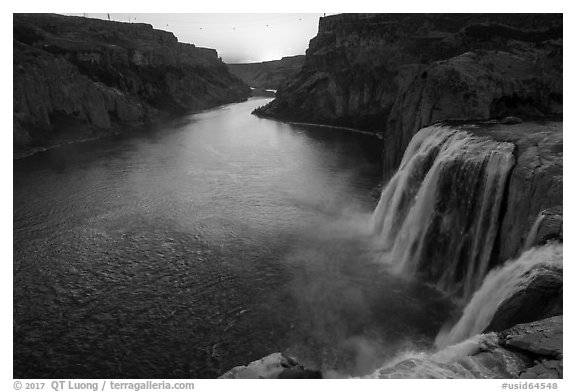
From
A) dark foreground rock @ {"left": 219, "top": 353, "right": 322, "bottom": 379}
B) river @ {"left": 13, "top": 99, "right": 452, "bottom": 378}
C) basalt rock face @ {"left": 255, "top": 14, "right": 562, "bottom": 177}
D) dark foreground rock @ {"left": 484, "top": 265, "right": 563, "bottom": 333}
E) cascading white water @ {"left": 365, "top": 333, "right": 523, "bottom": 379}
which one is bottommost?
river @ {"left": 13, "top": 99, "right": 452, "bottom": 378}

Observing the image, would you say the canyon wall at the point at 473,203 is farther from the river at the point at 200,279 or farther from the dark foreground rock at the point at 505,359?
the dark foreground rock at the point at 505,359

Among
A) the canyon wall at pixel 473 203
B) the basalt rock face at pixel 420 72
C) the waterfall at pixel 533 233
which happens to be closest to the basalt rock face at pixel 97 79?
the basalt rock face at pixel 420 72

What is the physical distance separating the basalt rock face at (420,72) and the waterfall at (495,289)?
21.7 metres

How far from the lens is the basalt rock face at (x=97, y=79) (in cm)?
6588

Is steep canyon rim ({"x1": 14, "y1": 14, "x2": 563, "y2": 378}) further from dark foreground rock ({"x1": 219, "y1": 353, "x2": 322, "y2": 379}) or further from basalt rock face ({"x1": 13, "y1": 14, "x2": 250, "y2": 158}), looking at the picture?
basalt rock face ({"x1": 13, "y1": 14, "x2": 250, "y2": 158})

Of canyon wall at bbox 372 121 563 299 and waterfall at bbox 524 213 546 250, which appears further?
canyon wall at bbox 372 121 563 299

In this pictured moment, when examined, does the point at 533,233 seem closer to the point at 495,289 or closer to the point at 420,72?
the point at 495,289

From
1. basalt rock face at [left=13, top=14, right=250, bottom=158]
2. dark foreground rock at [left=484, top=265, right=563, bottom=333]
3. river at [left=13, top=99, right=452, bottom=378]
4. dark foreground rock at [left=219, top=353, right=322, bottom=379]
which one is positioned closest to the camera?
dark foreground rock at [left=219, top=353, right=322, bottom=379]

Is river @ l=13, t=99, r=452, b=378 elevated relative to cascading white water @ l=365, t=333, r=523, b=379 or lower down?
lower down

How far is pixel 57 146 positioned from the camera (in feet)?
206

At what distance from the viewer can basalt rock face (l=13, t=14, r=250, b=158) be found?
65875 mm

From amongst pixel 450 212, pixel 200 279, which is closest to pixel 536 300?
pixel 450 212

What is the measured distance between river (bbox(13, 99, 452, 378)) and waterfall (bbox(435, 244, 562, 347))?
1284mm

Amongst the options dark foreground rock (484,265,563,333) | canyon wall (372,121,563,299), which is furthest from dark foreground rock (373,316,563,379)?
canyon wall (372,121,563,299)
